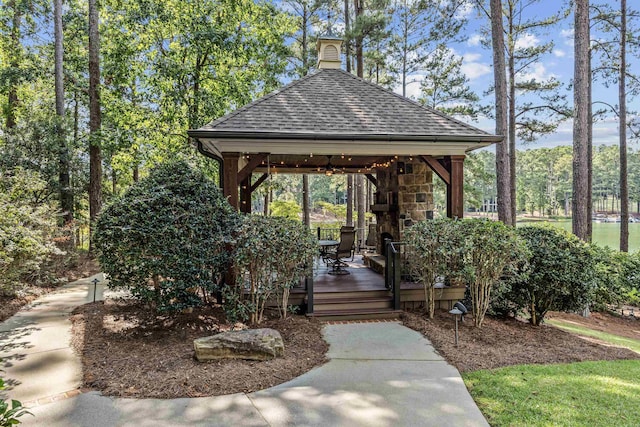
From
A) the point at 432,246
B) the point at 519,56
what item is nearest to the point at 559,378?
the point at 432,246

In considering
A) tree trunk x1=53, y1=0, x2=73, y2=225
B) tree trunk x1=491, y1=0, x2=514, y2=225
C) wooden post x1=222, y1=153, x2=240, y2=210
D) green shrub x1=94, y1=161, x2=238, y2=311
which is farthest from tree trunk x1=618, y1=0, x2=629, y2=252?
tree trunk x1=53, y1=0, x2=73, y2=225

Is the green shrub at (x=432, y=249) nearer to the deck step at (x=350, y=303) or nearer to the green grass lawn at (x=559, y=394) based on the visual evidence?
the deck step at (x=350, y=303)

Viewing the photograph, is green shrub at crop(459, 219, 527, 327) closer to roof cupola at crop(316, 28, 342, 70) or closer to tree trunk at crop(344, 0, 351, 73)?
roof cupola at crop(316, 28, 342, 70)

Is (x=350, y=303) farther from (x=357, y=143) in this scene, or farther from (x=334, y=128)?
(x=334, y=128)

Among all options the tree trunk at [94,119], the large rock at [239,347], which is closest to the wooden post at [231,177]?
the large rock at [239,347]

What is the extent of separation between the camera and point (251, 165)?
6.11 meters

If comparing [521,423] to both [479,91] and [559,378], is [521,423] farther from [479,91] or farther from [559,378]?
[479,91]

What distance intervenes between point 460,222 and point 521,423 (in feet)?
10.6

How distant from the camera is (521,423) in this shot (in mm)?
2930

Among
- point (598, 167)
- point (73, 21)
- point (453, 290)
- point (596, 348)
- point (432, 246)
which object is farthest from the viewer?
point (598, 167)

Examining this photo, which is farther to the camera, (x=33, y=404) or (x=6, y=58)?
(x=6, y=58)

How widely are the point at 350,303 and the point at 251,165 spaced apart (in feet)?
9.35

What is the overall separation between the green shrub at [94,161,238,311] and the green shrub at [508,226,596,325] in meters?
4.59

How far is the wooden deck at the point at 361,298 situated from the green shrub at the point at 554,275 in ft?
3.59
